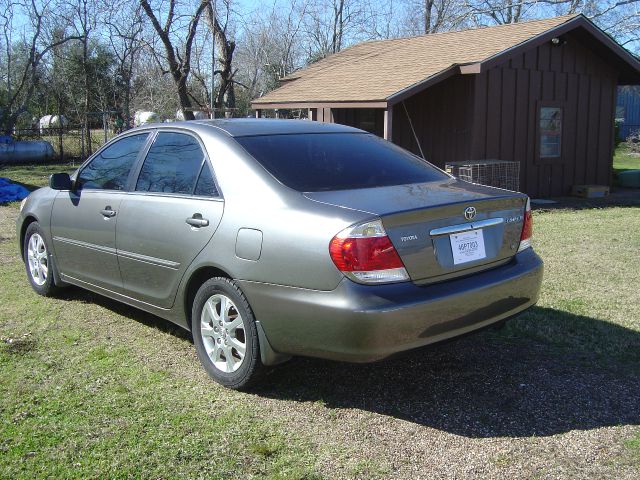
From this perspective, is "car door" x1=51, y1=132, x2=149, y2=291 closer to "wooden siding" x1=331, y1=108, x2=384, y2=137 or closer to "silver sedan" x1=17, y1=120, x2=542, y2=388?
"silver sedan" x1=17, y1=120, x2=542, y2=388

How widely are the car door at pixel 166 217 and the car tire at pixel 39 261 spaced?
1.40 metres

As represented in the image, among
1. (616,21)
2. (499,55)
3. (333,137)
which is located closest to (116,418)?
(333,137)

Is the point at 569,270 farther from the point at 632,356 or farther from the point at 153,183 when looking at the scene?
the point at 153,183

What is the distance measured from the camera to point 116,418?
3691 millimetres

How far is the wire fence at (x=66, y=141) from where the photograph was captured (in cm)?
2314

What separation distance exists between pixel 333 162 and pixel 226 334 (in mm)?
1278

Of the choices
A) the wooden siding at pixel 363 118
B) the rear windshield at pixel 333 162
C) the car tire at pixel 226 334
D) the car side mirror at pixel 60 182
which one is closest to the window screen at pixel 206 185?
the rear windshield at pixel 333 162

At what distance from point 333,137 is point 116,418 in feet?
7.65

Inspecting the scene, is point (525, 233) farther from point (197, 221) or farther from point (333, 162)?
point (197, 221)

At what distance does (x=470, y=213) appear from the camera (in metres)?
3.83

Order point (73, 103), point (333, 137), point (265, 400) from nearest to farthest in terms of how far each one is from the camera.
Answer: point (265, 400)
point (333, 137)
point (73, 103)

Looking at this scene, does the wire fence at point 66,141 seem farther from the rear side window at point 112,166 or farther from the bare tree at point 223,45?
the rear side window at point 112,166

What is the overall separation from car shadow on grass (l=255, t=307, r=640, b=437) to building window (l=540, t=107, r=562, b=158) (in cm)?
1025

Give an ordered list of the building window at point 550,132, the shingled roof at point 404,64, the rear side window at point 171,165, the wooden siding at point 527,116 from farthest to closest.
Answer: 1. the building window at point 550,132
2. the wooden siding at point 527,116
3. the shingled roof at point 404,64
4. the rear side window at point 171,165
